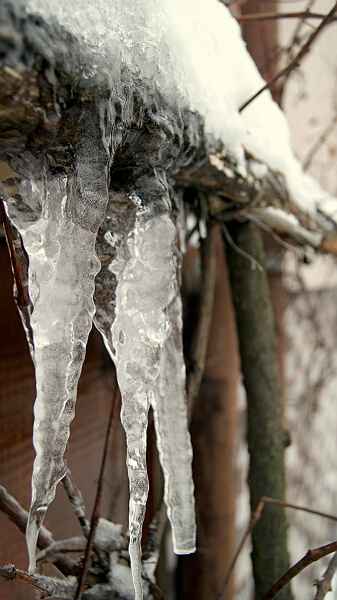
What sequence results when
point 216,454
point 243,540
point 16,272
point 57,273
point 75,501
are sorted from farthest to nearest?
point 216,454
point 243,540
point 75,501
point 16,272
point 57,273

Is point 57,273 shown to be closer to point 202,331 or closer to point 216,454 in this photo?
Answer: point 202,331

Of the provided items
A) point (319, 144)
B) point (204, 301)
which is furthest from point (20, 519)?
point (319, 144)

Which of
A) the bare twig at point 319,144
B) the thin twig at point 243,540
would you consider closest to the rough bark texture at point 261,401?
the thin twig at point 243,540

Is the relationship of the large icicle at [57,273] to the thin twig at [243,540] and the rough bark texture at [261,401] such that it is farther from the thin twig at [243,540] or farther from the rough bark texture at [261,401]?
the rough bark texture at [261,401]

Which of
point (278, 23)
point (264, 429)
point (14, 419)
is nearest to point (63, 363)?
point (14, 419)

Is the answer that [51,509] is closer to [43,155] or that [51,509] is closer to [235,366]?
[43,155]

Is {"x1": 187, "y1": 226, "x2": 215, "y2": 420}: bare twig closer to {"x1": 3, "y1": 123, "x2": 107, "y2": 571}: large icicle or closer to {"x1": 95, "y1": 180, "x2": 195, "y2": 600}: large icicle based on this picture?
{"x1": 95, "y1": 180, "x2": 195, "y2": 600}: large icicle
